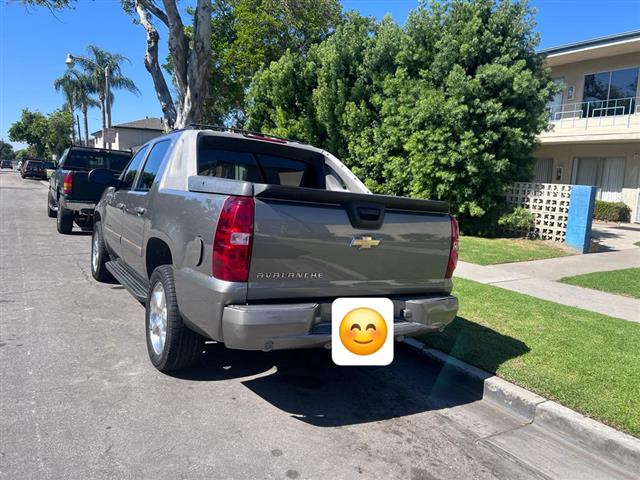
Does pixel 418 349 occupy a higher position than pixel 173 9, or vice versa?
pixel 173 9

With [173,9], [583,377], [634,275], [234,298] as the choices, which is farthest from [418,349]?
[173,9]

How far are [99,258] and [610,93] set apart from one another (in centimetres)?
2090

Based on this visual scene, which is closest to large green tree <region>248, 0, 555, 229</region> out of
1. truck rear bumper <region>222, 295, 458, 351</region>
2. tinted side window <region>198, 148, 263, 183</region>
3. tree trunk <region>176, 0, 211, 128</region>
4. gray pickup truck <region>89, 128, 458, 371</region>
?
tree trunk <region>176, 0, 211, 128</region>

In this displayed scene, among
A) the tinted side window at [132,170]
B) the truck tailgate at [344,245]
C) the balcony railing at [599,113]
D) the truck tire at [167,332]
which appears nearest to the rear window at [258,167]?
the truck tire at [167,332]

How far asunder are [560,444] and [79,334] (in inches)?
173

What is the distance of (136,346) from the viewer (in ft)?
15.7

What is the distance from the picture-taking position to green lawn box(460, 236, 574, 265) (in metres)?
10.2

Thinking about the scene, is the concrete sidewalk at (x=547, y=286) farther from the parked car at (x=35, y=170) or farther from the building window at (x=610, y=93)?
the parked car at (x=35, y=170)

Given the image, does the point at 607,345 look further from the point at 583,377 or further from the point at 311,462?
the point at 311,462

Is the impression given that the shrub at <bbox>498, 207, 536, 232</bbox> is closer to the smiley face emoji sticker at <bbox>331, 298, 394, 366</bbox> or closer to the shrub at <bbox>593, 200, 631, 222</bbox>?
the shrub at <bbox>593, 200, 631, 222</bbox>

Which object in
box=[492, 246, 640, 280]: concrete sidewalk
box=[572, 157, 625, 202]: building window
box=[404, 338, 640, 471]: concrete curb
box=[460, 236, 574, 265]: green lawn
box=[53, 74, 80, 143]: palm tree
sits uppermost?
box=[53, 74, 80, 143]: palm tree

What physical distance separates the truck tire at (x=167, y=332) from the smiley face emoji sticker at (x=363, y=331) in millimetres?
1226

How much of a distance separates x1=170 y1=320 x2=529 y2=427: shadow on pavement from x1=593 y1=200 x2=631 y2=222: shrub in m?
17.2

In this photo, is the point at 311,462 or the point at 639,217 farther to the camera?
the point at 639,217
